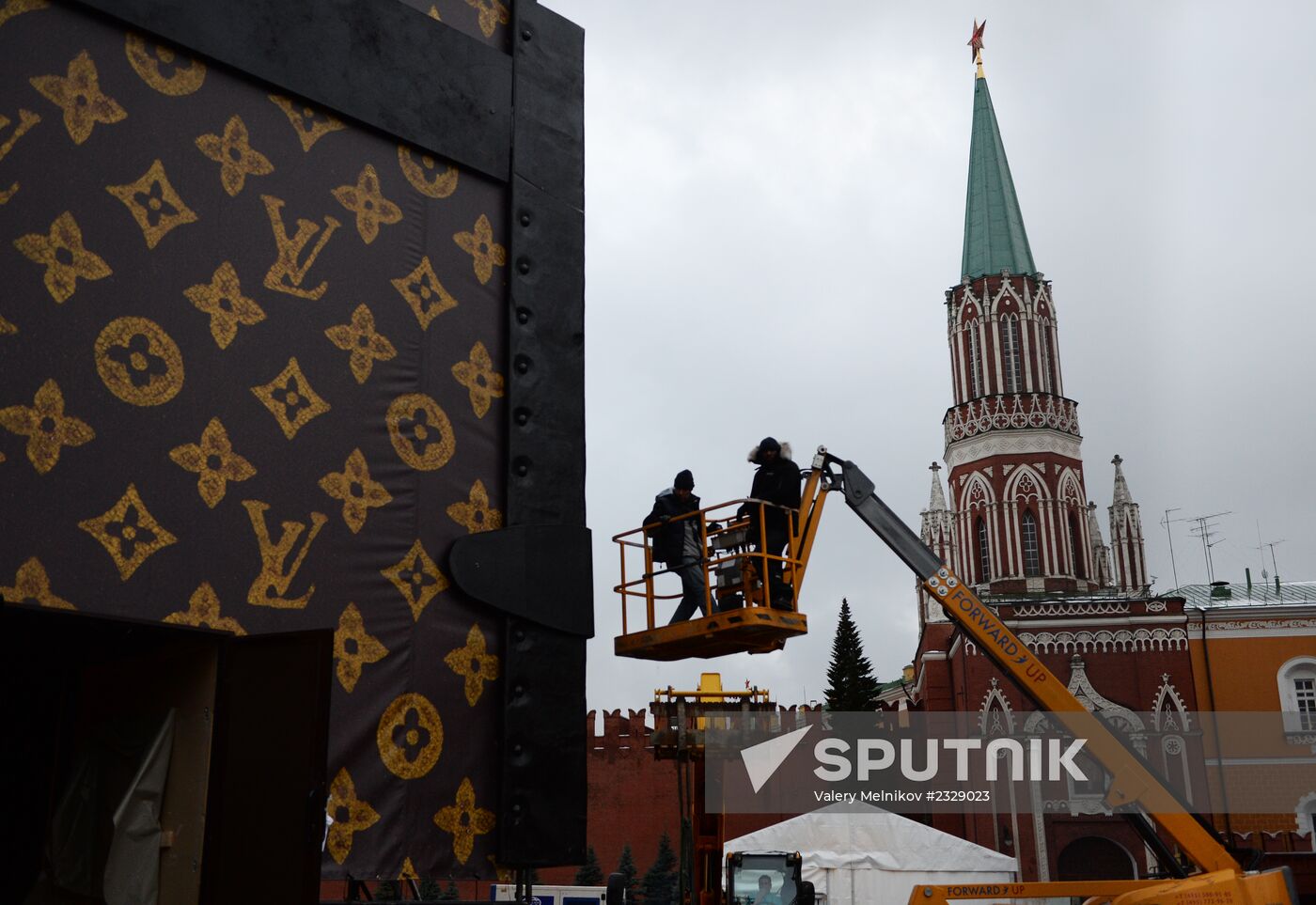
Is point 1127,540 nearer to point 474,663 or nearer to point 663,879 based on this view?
point 663,879

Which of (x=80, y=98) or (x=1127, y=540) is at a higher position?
(x=1127, y=540)

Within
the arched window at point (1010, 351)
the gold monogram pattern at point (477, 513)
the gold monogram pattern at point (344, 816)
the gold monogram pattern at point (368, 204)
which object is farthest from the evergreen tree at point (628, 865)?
the gold monogram pattern at point (368, 204)

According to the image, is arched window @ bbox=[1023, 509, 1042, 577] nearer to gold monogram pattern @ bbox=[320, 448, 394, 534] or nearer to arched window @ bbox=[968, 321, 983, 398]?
arched window @ bbox=[968, 321, 983, 398]

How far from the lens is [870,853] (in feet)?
71.6

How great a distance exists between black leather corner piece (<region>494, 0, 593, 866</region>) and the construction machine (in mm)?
3548

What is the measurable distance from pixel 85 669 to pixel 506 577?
5.09ft

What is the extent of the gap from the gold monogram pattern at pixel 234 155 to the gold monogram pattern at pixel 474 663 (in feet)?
6.18

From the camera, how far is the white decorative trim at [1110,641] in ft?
114

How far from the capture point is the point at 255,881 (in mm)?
3498

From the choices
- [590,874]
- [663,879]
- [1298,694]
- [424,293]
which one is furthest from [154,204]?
[1298,694]

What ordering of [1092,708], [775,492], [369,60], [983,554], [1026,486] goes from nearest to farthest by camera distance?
[369,60]
[775,492]
[1092,708]
[1026,486]
[983,554]

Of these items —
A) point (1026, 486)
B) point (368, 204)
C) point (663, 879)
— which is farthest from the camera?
point (1026, 486)

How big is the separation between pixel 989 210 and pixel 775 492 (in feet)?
128

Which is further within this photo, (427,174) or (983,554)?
(983,554)
